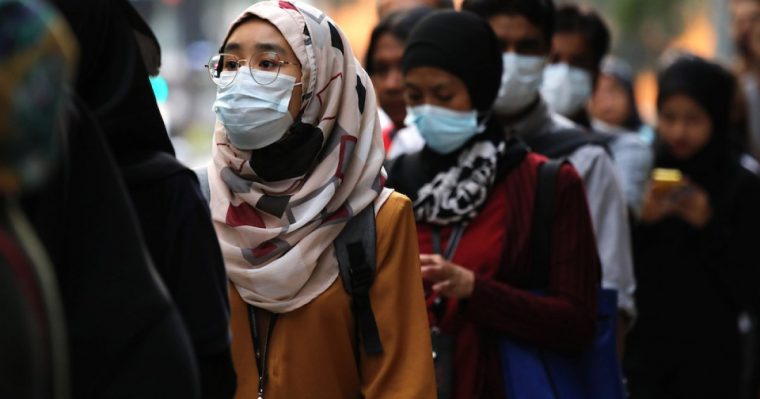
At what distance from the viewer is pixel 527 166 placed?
4.25 m

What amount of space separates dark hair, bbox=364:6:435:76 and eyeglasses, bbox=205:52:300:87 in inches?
76.9

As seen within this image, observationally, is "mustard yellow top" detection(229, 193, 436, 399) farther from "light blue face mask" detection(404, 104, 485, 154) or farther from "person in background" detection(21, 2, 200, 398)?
"person in background" detection(21, 2, 200, 398)

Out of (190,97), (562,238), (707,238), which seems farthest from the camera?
(190,97)

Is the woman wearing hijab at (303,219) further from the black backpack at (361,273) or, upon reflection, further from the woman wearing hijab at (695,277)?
the woman wearing hijab at (695,277)

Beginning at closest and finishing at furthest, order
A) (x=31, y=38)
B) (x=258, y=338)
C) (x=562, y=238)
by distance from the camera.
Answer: (x=31, y=38), (x=258, y=338), (x=562, y=238)

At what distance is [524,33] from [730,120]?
1944 millimetres

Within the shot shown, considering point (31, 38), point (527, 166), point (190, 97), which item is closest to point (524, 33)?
point (527, 166)

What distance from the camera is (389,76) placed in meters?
5.69

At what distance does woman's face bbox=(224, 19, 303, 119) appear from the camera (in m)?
3.53

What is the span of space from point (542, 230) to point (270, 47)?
1018 millimetres

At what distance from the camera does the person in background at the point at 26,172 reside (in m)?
1.90

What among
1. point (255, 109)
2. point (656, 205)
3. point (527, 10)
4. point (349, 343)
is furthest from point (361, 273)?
point (656, 205)

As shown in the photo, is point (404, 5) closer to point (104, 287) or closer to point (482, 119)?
point (482, 119)

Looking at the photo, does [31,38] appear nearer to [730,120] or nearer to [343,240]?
[343,240]
